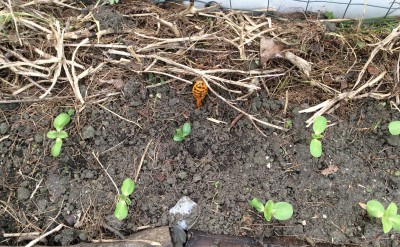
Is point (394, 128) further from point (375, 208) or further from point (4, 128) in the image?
point (4, 128)

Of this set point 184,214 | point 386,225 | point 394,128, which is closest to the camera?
point 386,225

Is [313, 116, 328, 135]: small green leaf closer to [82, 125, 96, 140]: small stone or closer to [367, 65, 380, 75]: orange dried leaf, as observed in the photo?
[367, 65, 380, 75]: orange dried leaf

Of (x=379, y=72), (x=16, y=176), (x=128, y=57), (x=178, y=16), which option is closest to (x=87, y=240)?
(x=16, y=176)

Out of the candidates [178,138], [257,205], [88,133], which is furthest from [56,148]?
[257,205]

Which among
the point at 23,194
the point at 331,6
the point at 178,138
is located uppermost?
the point at 331,6

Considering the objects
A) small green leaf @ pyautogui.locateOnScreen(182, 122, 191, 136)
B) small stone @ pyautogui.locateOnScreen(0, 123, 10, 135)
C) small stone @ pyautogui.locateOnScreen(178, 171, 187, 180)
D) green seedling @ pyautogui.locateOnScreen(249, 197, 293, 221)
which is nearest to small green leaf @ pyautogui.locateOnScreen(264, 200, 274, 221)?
green seedling @ pyautogui.locateOnScreen(249, 197, 293, 221)

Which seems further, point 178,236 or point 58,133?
point 58,133
